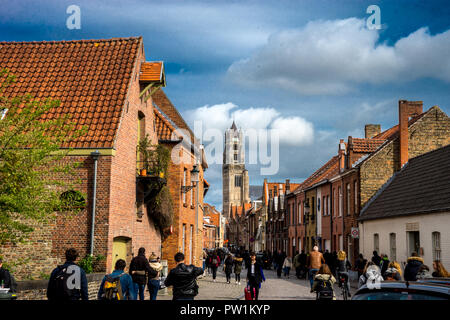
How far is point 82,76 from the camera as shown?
20.1 m

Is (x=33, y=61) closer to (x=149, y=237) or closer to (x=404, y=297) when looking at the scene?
(x=149, y=237)

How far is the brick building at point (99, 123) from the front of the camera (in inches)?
675

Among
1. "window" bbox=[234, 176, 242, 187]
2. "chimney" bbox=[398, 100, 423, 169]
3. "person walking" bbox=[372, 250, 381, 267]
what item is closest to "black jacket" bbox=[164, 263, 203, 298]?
"person walking" bbox=[372, 250, 381, 267]

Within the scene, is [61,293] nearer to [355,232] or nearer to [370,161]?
[355,232]

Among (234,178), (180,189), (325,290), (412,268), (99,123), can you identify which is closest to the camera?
(325,290)

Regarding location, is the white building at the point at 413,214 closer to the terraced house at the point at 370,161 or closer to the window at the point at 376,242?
the window at the point at 376,242

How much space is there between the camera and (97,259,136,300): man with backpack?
9.80 metres

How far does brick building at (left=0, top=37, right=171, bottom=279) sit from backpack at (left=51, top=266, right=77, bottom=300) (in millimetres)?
8415

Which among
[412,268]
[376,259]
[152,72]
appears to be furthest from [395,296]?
[376,259]

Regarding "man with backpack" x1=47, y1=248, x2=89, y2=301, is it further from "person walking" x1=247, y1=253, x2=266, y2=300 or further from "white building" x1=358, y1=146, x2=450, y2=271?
"white building" x1=358, y1=146, x2=450, y2=271

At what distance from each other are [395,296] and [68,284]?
5.16 m

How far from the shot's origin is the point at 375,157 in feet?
105
